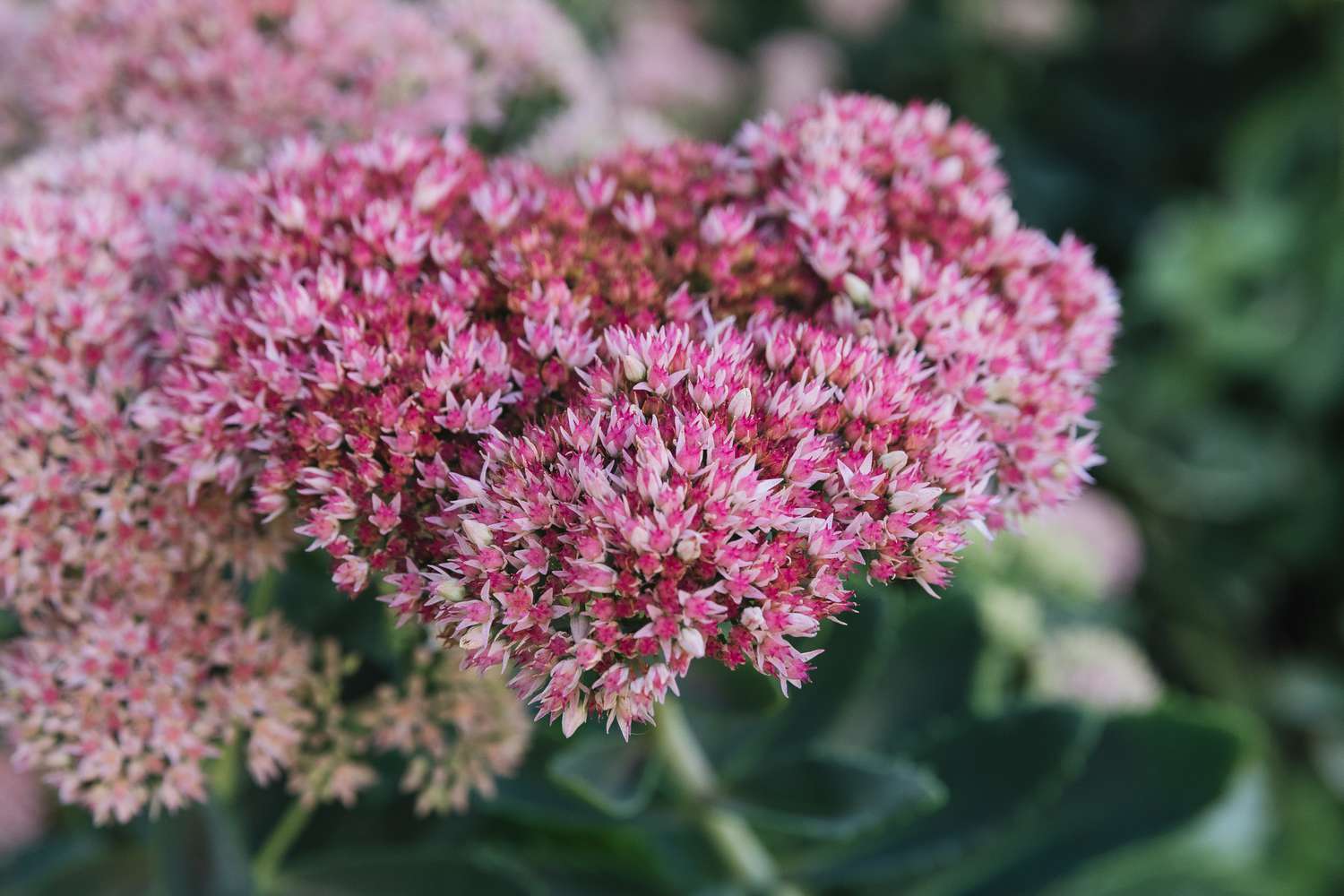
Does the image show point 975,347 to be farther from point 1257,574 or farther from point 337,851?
point 1257,574

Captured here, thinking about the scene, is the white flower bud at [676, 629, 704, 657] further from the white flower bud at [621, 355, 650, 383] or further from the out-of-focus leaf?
the out-of-focus leaf

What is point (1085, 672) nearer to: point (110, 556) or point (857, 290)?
point (857, 290)

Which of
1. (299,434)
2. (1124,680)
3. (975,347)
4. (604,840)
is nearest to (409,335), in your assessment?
(299,434)

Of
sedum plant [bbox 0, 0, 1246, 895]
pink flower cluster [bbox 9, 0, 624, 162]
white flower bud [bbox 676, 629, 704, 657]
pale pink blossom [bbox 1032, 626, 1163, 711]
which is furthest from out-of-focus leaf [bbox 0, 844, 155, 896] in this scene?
pale pink blossom [bbox 1032, 626, 1163, 711]

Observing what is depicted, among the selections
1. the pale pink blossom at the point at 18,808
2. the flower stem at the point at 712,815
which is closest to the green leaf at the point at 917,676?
the flower stem at the point at 712,815

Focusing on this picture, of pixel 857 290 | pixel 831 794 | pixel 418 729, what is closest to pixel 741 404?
pixel 857 290

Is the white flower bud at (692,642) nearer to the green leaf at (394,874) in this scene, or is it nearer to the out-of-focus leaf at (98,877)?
the green leaf at (394,874)
